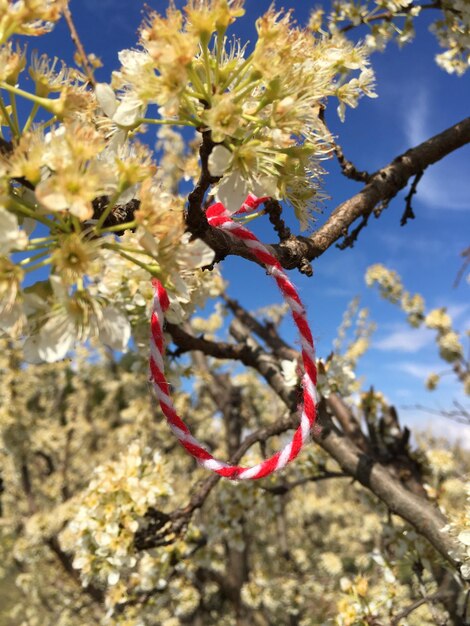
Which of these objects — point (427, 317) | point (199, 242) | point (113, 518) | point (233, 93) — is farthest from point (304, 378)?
point (427, 317)

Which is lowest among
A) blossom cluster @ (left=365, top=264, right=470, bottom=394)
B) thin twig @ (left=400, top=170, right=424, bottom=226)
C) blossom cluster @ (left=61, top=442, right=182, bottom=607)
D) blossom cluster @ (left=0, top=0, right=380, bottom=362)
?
blossom cluster @ (left=61, top=442, right=182, bottom=607)

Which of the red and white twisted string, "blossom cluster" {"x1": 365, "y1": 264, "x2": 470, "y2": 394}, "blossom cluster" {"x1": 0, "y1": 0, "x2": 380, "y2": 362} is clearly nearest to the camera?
"blossom cluster" {"x1": 0, "y1": 0, "x2": 380, "y2": 362}

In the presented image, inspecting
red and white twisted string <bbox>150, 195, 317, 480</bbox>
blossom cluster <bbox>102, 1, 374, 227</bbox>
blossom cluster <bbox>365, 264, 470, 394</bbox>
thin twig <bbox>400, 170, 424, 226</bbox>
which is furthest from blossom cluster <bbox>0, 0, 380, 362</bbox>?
blossom cluster <bbox>365, 264, 470, 394</bbox>

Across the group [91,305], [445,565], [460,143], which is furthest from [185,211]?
[445,565]

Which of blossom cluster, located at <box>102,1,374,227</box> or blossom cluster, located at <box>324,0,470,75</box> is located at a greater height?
blossom cluster, located at <box>324,0,470,75</box>

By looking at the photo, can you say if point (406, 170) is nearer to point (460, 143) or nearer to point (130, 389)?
point (460, 143)

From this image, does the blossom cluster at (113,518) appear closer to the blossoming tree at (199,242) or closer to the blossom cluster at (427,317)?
the blossoming tree at (199,242)

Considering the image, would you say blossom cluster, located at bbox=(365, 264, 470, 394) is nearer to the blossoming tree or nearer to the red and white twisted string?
the blossoming tree

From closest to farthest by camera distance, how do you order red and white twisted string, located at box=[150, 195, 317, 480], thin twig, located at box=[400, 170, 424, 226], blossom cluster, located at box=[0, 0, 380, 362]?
blossom cluster, located at box=[0, 0, 380, 362]
red and white twisted string, located at box=[150, 195, 317, 480]
thin twig, located at box=[400, 170, 424, 226]

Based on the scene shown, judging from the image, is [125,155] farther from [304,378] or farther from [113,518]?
[113,518]
